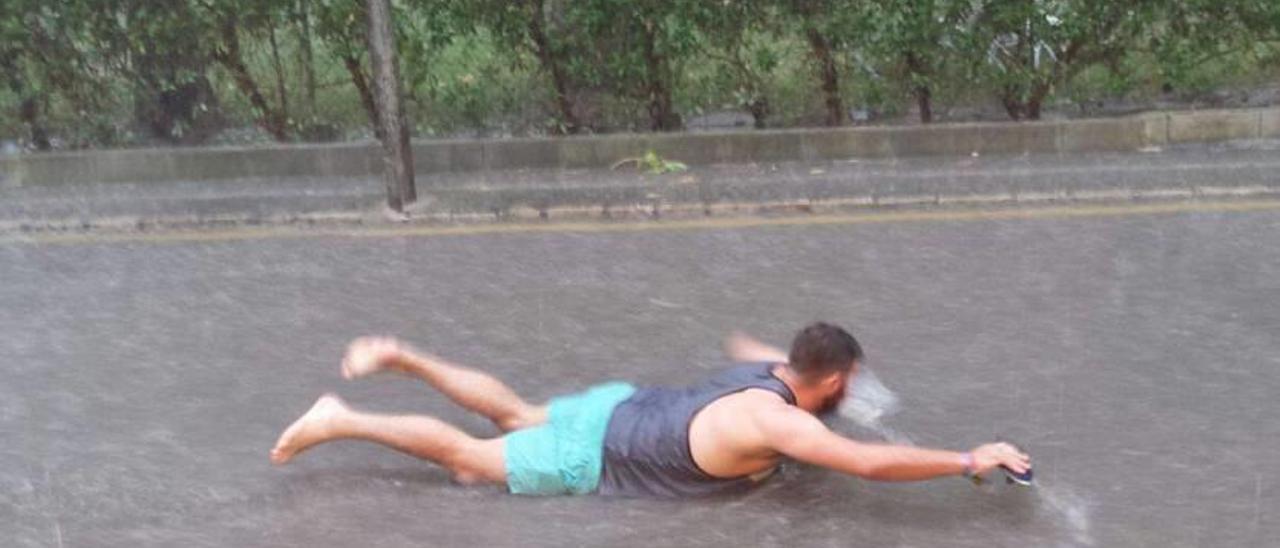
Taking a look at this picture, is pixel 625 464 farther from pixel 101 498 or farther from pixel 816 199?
pixel 816 199

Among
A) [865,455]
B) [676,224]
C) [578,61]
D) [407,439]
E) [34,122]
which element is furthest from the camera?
[34,122]

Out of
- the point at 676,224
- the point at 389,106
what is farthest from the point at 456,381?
the point at 389,106

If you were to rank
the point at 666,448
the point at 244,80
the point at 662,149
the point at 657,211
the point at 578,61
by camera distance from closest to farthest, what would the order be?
the point at 666,448 → the point at 657,211 → the point at 662,149 → the point at 578,61 → the point at 244,80

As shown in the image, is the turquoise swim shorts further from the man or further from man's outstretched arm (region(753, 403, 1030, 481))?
man's outstretched arm (region(753, 403, 1030, 481))

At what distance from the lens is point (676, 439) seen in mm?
3893

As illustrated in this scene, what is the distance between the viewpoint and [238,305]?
5.89 m

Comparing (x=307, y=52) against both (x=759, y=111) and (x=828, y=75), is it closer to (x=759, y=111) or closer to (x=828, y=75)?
(x=759, y=111)

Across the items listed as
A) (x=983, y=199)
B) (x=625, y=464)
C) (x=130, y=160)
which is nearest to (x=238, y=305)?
(x=625, y=464)

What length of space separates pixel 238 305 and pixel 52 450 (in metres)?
1.52

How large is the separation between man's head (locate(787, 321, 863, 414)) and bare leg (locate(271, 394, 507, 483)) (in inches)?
34.5

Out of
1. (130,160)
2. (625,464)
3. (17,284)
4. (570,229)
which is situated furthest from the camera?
(130,160)

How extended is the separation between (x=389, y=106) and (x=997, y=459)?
443 centimetres

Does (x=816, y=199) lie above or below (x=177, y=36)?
below

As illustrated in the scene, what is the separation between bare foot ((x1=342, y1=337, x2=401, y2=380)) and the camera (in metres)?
4.36
